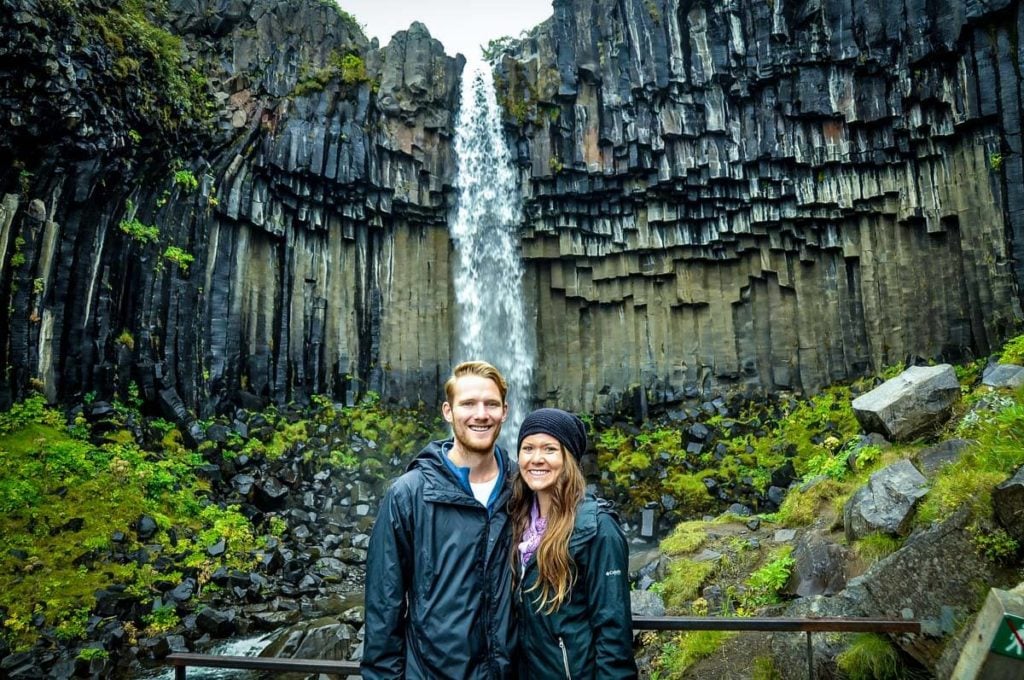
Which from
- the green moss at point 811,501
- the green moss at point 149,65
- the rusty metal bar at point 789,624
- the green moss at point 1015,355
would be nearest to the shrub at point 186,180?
the green moss at point 149,65

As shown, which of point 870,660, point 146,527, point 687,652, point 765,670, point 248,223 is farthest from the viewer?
point 248,223

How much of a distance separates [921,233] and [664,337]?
839 centimetres

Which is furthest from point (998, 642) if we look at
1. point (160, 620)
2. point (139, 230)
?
point (139, 230)

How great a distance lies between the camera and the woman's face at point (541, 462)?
3021mm

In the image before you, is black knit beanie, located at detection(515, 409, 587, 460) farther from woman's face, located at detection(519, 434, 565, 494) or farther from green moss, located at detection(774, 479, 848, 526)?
green moss, located at detection(774, 479, 848, 526)

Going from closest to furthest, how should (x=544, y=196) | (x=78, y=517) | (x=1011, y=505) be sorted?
(x=1011, y=505) < (x=78, y=517) < (x=544, y=196)

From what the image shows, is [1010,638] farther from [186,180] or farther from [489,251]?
[489,251]

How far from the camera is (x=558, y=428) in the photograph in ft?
10.2

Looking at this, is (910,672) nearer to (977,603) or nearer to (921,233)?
(977,603)

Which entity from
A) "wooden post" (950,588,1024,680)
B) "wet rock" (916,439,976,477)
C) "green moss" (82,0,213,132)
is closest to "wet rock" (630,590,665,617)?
"wet rock" (916,439,976,477)

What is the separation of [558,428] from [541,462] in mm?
193

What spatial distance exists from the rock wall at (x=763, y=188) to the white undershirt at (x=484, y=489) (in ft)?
56.8

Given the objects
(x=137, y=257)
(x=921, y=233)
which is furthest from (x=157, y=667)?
(x=921, y=233)

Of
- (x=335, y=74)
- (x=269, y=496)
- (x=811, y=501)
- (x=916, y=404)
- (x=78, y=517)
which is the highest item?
(x=335, y=74)
